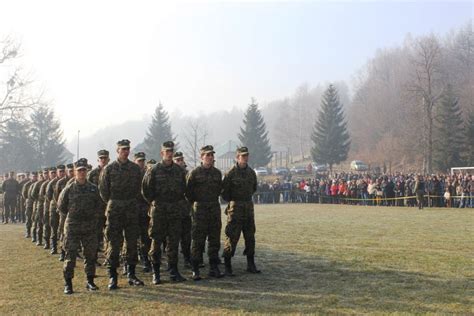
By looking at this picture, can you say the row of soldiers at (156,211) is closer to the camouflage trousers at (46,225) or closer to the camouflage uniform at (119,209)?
the camouflage uniform at (119,209)

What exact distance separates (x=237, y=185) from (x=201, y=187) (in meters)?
0.74

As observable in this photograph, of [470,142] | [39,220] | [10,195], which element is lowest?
[39,220]

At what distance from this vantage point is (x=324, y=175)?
57.9 metres

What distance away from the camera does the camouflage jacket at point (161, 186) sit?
881 cm

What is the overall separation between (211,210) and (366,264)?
3475 millimetres

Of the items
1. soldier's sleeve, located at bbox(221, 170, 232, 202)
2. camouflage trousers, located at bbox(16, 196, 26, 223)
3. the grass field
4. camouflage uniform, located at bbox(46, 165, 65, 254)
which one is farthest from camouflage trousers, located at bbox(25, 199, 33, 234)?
soldier's sleeve, located at bbox(221, 170, 232, 202)

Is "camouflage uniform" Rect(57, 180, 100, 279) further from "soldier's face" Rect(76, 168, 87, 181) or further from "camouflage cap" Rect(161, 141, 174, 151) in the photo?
"camouflage cap" Rect(161, 141, 174, 151)

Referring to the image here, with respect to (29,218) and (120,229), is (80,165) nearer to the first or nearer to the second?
(120,229)

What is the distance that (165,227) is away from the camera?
882cm

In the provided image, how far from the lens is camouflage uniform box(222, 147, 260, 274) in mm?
9332

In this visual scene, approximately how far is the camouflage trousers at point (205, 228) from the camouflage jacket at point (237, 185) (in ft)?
1.46

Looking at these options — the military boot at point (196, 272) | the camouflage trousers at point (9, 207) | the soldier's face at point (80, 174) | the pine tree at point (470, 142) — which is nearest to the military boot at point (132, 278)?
the military boot at point (196, 272)

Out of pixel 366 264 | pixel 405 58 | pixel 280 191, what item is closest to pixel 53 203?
pixel 366 264

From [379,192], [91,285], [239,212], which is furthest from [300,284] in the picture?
[379,192]
